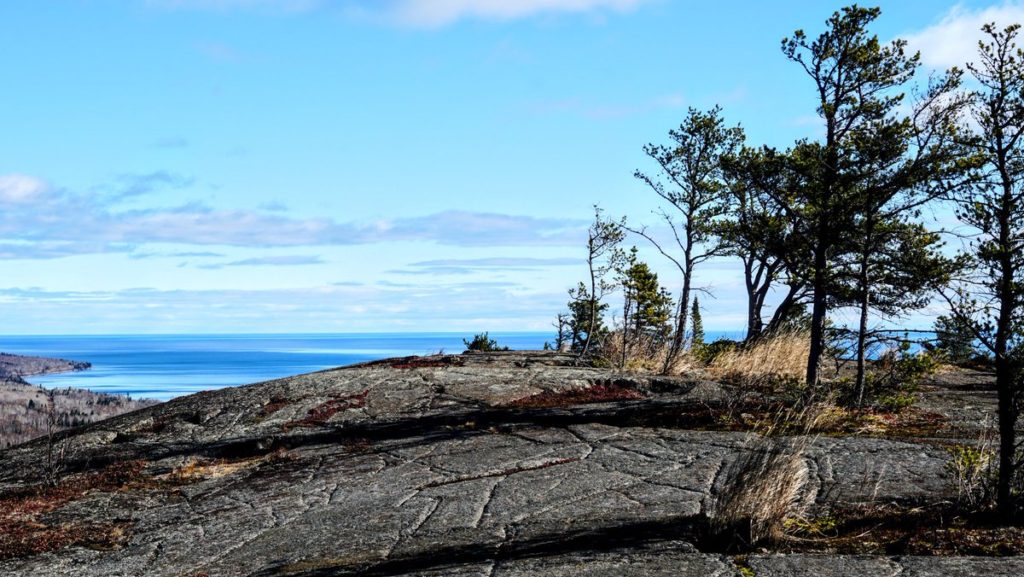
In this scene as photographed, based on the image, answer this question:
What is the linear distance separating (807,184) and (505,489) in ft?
29.5

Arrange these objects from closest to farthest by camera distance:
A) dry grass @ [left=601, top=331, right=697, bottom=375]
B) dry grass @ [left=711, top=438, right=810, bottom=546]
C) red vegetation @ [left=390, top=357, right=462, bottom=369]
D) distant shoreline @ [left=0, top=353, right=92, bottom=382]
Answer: dry grass @ [left=711, top=438, right=810, bottom=546] < red vegetation @ [left=390, top=357, right=462, bottom=369] < dry grass @ [left=601, top=331, right=697, bottom=375] < distant shoreline @ [left=0, top=353, right=92, bottom=382]

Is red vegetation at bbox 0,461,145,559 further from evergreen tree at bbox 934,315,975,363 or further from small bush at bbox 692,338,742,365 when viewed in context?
small bush at bbox 692,338,742,365

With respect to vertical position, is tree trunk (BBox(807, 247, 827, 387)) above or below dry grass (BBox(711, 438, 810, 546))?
above

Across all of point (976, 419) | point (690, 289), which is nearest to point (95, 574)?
point (976, 419)

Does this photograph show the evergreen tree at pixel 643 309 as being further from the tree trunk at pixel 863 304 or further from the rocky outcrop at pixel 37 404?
the rocky outcrop at pixel 37 404

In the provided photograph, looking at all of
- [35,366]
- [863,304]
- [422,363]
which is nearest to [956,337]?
[863,304]

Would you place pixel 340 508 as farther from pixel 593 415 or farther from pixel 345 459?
pixel 593 415

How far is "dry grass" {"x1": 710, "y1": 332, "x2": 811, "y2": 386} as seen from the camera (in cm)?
1925

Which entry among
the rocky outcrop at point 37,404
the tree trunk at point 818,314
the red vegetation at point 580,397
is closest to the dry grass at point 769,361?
the tree trunk at point 818,314

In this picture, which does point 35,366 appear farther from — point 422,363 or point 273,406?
point 273,406

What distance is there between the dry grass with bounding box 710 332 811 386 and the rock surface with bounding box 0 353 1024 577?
3659 millimetres

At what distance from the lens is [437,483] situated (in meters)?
9.23

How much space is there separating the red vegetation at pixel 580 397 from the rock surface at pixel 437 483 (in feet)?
0.27

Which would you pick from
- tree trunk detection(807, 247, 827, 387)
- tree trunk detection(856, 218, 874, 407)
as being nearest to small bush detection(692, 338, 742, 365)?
tree trunk detection(807, 247, 827, 387)
